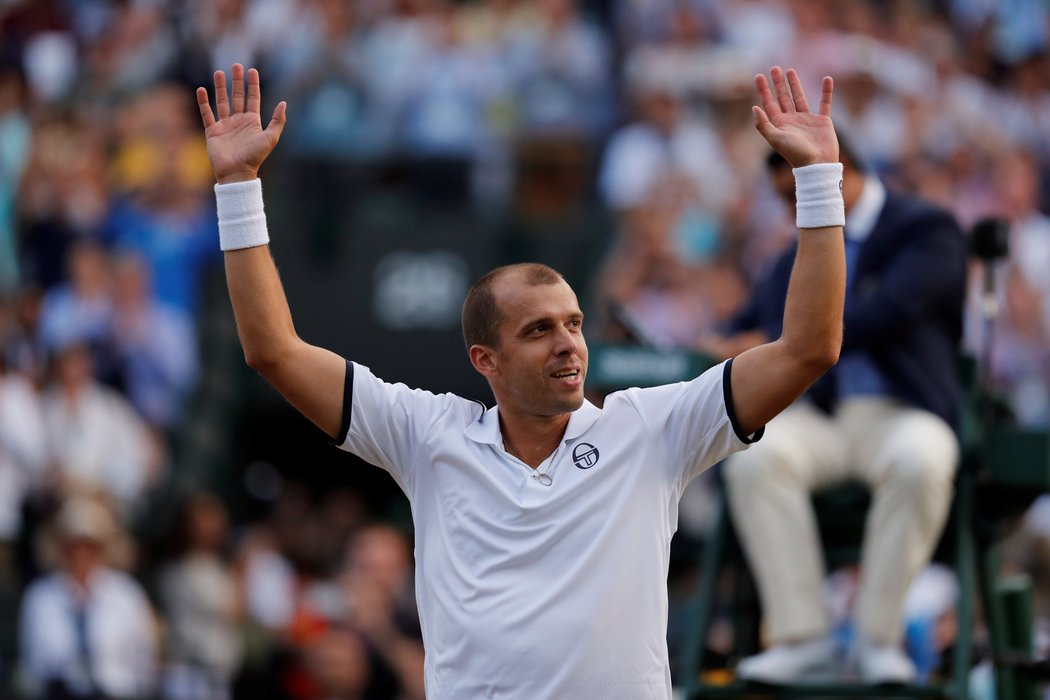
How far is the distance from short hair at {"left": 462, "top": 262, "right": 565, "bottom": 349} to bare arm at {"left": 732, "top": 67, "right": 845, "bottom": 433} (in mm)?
560

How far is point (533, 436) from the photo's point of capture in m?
4.77

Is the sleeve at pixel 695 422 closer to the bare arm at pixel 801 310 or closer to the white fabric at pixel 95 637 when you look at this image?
the bare arm at pixel 801 310

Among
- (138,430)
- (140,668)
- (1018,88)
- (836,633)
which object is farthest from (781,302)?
(1018,88)

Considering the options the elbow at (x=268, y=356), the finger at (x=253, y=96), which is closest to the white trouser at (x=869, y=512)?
the elbow at (x=268, y=356)

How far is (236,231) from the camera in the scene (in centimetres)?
465

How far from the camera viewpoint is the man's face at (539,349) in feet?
15.3

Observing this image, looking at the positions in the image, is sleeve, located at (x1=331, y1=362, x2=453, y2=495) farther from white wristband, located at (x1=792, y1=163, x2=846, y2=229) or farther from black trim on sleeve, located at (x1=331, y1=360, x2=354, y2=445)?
white wristband, located at (x1=792, y1=163, x2=846, y2=229)

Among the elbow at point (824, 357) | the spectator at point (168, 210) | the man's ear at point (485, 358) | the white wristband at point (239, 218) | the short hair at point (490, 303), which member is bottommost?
the elbow at point (824, 357)

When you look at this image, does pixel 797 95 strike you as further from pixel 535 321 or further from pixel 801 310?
pixel 535 321

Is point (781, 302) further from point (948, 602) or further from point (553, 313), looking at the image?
point (948, 602)

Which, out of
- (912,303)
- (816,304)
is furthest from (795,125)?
(912,303)

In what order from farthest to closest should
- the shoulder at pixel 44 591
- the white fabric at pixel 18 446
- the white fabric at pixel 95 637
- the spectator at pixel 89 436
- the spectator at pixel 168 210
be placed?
the spectator at pixel 168 210 < the spectator at pixel 89 436 < the white fabric at pixel 18 446 < the shoulder at pixel 44 591 < the white fabric at pixel 95 637

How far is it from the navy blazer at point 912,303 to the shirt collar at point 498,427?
2.17 metres

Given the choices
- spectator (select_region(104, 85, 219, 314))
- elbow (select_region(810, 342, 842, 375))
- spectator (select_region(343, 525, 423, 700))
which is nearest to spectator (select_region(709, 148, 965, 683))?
elbow (select_region(810, 342, 842, 375))
